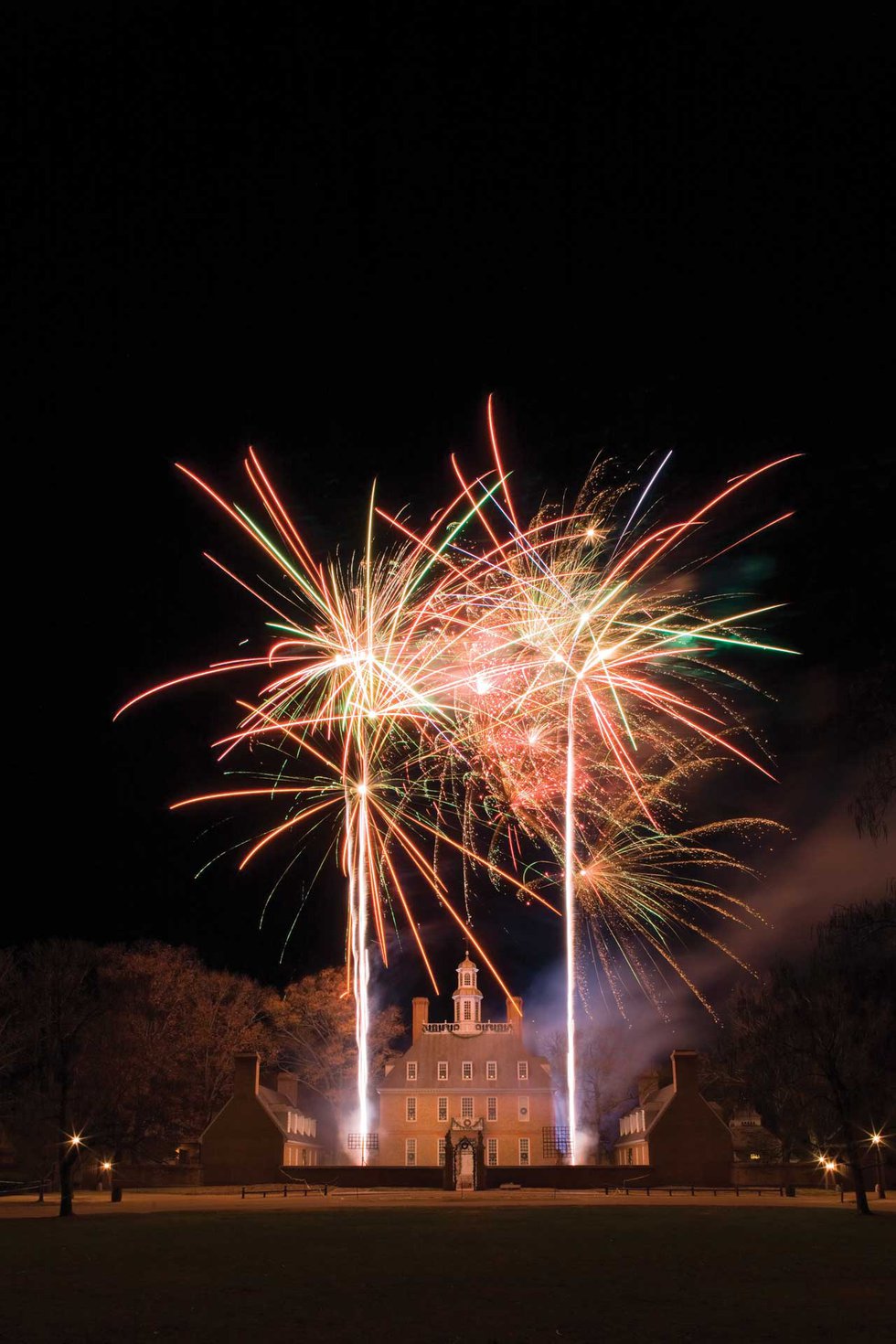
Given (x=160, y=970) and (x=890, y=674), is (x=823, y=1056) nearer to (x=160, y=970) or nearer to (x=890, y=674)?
(x=890, y=674)

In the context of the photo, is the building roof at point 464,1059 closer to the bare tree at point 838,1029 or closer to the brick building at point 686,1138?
the brick building at point 686,1138

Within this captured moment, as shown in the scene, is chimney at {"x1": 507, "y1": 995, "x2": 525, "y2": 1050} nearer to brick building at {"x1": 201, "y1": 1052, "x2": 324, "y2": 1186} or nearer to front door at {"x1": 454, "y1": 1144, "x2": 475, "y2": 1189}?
front door at {"x1": 454, "y1": 1144, "x2": 475, "y2": 1189}

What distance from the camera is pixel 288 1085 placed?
66938mm

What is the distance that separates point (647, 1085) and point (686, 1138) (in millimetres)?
10467

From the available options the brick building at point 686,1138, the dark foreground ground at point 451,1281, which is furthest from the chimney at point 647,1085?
the dark foreground ground at point 451,1281

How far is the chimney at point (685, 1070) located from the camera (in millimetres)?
57219

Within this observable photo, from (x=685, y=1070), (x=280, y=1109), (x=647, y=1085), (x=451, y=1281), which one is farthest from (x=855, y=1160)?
(x=280, y=1109)

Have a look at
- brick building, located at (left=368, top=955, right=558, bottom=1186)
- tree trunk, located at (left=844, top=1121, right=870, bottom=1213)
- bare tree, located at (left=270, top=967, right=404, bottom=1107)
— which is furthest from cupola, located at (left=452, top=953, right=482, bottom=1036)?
tree trunk, located at (left=844, top=1121, right=870, bottom=1213)

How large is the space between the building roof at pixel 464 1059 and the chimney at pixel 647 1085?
5408mm

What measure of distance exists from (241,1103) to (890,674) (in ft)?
155

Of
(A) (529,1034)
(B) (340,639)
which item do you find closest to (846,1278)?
(B) (340,639)

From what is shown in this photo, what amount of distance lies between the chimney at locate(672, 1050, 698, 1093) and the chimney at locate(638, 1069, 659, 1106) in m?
6.59

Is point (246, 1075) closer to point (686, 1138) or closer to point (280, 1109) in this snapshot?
point (280, 1109)

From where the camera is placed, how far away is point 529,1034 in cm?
7706
